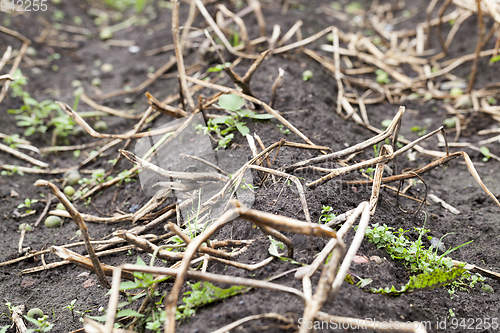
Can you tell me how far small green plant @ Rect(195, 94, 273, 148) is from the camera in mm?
2273

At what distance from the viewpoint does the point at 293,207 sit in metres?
1.70

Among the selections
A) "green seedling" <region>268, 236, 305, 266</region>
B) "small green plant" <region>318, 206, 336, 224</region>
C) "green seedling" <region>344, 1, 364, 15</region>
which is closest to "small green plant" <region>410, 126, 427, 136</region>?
"small green plant" <region>318, 206, 336, 224</region>

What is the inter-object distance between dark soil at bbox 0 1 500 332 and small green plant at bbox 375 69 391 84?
437 mm

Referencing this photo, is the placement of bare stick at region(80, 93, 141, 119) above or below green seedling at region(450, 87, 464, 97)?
below

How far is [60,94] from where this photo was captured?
3887mm

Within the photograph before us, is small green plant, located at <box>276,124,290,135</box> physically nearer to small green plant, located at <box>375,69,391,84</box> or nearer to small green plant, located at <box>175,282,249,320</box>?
small green plant, located at <box>175,282,249,320</box>

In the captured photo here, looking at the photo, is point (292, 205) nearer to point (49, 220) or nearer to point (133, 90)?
point (49, 220)

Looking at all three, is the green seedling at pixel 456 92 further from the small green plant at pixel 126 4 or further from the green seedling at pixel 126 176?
the small green plant at pixel 126 4

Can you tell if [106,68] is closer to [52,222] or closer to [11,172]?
[11,172]

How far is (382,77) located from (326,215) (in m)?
2.61

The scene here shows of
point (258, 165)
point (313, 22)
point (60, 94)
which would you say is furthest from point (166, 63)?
point (258, 165)

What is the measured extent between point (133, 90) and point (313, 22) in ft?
7.74

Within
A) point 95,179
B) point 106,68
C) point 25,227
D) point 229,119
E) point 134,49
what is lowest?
point 25,227

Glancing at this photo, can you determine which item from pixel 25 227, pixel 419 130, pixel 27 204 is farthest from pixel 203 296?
pixel 419 130
